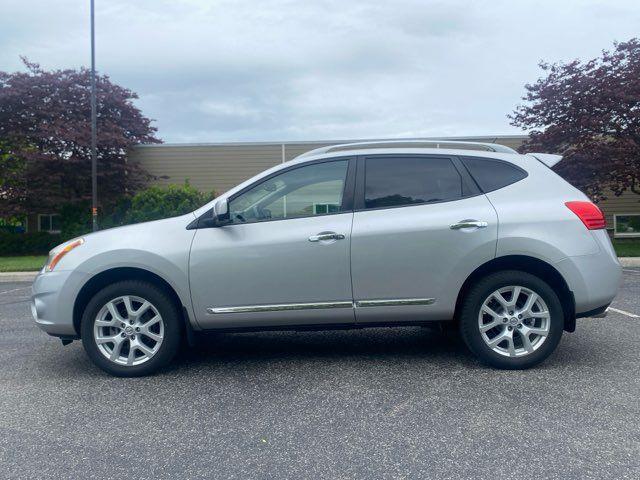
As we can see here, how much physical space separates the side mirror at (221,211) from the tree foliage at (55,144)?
1898 centimetres

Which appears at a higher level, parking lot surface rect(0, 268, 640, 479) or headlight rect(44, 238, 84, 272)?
headlight rect(44, 238, 84, 272)

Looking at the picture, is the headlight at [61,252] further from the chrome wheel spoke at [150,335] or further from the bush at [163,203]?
the bush at [163,203]

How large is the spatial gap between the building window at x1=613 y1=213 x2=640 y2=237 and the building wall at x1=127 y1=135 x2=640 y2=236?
12.6 m

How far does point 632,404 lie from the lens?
3.90 meters

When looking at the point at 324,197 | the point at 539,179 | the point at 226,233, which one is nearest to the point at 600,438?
the point at 539,179

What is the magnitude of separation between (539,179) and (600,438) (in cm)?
227

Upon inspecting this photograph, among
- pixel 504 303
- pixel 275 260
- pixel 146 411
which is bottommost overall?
pixel 146 411

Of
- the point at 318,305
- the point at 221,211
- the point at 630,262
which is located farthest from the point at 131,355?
the point at 630,262

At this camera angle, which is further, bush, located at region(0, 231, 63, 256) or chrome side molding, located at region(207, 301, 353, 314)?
bush, located at region(0, 231, 63, 256)

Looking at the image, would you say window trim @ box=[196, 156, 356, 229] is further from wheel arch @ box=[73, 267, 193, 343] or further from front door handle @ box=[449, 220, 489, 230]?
front door handle @ box=[449, 220, 489, 230]

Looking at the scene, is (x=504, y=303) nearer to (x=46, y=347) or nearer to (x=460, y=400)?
(x=460, y=400)

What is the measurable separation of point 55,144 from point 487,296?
21559mm

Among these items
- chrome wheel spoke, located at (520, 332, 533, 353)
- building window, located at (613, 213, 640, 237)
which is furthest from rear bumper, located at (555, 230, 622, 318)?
building window, located at (613, 213, 640, 237)

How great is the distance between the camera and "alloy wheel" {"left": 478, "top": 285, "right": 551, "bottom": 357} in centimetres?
460
